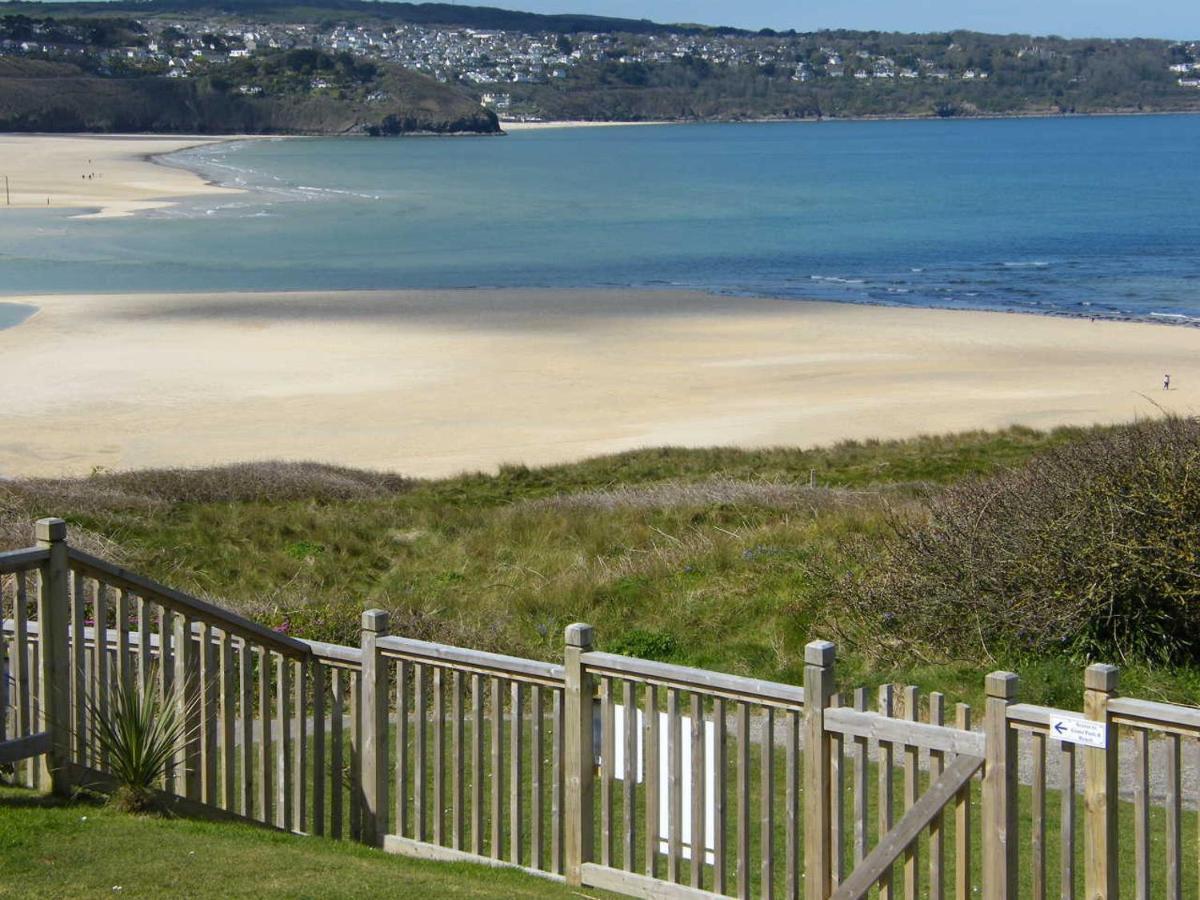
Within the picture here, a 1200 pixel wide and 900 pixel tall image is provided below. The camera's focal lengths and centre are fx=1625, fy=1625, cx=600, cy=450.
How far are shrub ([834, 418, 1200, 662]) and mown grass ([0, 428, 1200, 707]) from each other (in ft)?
0.78

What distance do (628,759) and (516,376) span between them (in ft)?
101

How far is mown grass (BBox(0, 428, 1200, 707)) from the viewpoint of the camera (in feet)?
36.2

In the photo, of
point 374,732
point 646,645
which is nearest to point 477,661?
point 374,732

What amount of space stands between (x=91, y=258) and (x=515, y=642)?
174 feet

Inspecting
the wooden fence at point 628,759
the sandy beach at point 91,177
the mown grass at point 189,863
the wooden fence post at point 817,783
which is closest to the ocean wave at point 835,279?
the sandy beach at point 91,177

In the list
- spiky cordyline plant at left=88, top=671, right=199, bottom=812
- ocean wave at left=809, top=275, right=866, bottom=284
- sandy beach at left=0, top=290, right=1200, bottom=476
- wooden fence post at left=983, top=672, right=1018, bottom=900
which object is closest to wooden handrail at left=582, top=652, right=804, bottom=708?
wooden fence post at left=983, top=672, right=1018, bottom=900

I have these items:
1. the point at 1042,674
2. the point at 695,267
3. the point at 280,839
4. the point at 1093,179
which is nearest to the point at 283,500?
the point at 1042,674

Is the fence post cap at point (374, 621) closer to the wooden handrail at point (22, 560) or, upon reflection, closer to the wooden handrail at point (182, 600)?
the wooden handrail at point (182, 600)

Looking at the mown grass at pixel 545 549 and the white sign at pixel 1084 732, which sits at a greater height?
the white sign at pixel 1084 732

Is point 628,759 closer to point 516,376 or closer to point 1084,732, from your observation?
point 1084,732

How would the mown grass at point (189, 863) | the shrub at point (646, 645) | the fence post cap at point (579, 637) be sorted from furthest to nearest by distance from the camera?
the shrub at point (646, 645), the fence post cap at point (579, 637), the mown grass at point (189, 863)

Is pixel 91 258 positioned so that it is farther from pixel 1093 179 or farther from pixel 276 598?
pixel 1093 179

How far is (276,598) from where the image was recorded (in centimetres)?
1220

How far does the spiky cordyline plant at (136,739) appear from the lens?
21.3ft
